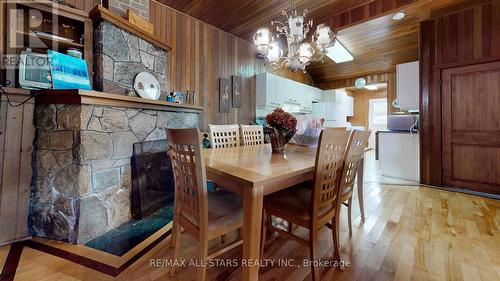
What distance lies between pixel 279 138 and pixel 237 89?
8.55 ft

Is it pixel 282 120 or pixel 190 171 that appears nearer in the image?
pixel 190 171

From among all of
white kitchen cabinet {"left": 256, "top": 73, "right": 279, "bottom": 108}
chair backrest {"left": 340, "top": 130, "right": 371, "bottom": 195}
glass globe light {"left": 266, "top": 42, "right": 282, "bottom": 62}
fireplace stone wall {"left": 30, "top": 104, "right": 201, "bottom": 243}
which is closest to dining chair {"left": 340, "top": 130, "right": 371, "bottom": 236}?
chair backrest {"left": 340, "top": 130, "right": 371, "bottom": 195}

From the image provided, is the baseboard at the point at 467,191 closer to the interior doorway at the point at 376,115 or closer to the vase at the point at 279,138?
the vase at the point at 279,138

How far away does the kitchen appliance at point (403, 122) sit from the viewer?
144 inches

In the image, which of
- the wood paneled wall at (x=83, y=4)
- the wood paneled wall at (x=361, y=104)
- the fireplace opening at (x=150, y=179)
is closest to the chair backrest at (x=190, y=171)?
the fireplace opening at (x=150, y=179)

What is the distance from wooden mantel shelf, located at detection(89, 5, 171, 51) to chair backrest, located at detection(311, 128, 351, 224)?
225 cm

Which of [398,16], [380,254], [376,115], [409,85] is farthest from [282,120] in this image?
[376,115]

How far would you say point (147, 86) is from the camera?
2473 mm

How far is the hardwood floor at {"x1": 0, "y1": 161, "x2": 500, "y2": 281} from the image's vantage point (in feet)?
4.38

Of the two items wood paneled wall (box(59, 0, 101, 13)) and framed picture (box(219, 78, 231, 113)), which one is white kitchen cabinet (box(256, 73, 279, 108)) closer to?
framed picture (box(219, 78, 231, 113))

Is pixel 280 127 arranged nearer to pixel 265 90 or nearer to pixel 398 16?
pixel 265 90

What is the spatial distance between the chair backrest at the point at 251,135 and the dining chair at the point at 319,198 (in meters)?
1.09

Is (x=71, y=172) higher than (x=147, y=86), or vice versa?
(x=147, y=86)

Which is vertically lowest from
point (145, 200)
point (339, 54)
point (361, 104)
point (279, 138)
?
point (145, 200)
